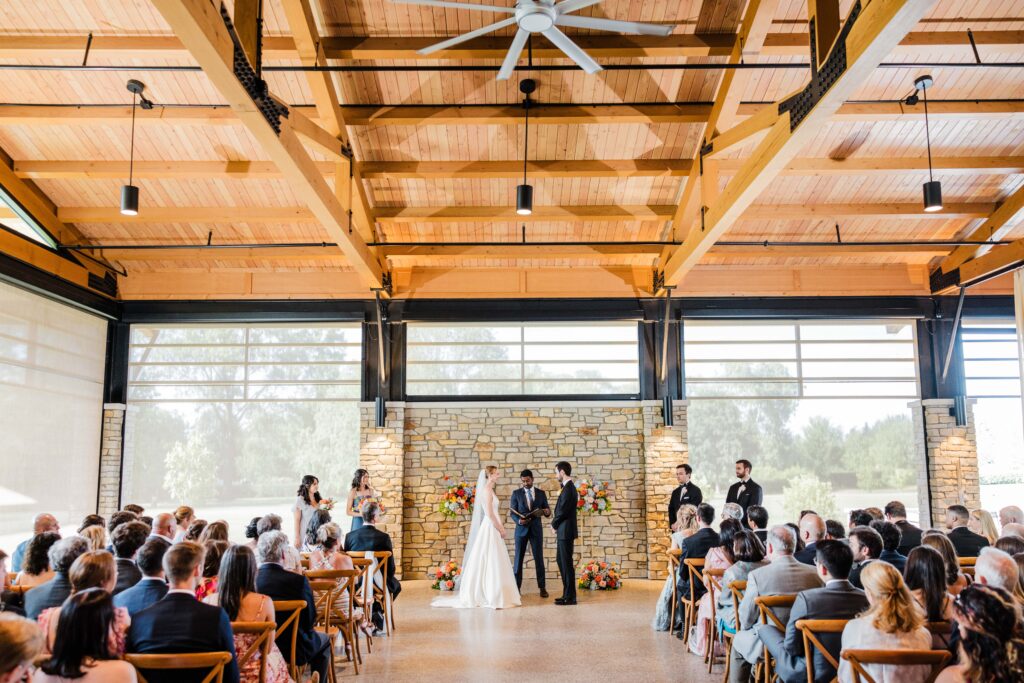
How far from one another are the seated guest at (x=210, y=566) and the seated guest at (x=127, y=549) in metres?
0.40

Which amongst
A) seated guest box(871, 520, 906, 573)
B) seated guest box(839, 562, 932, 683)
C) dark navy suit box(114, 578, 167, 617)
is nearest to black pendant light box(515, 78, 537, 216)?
seated guest box(871, 520, 906, 573)

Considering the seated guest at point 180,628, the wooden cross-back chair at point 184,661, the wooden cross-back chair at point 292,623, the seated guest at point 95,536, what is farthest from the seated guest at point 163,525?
the wooden cross-back chair at point 184,661

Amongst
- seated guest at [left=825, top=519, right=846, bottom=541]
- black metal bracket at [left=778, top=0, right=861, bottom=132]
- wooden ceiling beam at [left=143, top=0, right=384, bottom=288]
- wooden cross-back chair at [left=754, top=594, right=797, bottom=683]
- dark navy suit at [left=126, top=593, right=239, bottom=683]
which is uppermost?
black metal bracket at [left=778, top=0, right=861, bottom=132]

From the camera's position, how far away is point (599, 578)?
34.3ft

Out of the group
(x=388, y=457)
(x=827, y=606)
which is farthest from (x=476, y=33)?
(x=388, y=457)

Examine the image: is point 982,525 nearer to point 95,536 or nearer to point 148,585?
point 148,585

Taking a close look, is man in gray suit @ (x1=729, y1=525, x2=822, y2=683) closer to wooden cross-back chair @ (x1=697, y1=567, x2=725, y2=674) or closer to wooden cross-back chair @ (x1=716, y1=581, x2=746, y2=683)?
wooden cross-back chair @ (x1=716, y1=581, x2=746, y2=683)

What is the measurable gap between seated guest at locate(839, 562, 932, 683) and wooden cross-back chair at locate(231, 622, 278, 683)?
9.61ft

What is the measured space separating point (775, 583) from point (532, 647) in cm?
286

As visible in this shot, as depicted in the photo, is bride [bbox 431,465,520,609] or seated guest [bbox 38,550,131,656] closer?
seated guest [bbox 38,550,131,656]

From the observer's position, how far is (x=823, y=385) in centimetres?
1223

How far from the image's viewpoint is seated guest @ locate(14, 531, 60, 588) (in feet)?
16.1

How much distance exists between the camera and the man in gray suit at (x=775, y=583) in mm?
5059

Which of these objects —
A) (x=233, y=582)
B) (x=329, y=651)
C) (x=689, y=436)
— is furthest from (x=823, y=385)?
(x=233, y=582)
